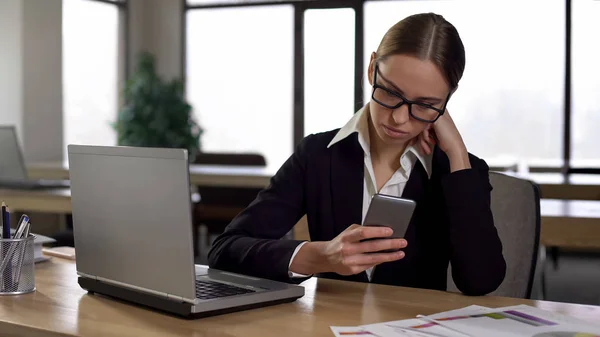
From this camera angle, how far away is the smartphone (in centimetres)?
123

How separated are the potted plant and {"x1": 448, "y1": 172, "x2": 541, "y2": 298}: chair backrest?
226 inches

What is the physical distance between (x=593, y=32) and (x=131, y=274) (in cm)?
664

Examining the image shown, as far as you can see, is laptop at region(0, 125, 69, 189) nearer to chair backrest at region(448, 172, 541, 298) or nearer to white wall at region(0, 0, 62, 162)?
chair backrest at region(448, 172, 541, 298)

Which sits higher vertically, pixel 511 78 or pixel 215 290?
pixel 511 78

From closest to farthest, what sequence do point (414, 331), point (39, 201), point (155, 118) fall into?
point (414, 331), point (39, 201), point (155, 118)

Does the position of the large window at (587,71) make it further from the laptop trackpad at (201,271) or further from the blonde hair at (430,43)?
the laptop trackpad at (201,271)

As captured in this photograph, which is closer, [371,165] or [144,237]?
[144,237]

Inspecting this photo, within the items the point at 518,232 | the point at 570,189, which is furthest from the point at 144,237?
Result: the point at 570,189

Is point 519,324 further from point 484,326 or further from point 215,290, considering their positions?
point 215,290

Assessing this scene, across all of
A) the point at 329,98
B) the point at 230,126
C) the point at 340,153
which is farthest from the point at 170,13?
the point at 340,153

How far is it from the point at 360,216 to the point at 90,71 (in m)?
6.77

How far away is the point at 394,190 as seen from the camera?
66.9 inches

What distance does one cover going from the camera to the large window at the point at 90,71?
7633 mm

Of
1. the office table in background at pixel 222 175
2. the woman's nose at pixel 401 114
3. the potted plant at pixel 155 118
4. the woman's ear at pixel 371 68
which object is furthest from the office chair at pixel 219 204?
the woman's nose at pixel 401 114
